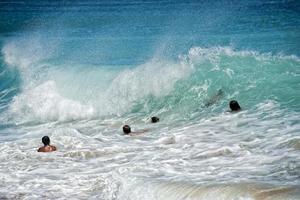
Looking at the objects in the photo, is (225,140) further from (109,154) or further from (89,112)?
(89,112)

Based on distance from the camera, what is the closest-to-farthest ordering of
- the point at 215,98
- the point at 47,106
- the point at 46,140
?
the point at 46,140
the point at 215,98
the point at 47,106

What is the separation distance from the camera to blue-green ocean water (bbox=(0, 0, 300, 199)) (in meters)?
10.8

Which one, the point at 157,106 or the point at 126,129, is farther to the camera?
the point at 157,106

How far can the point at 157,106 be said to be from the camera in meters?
19.3

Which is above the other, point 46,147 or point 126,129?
point 126,129

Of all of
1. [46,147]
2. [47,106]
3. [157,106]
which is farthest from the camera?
[47,106]

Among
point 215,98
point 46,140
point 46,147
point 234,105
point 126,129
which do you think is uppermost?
point 215,98

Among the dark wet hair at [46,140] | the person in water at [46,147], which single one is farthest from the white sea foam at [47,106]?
the person in water at [46,147]

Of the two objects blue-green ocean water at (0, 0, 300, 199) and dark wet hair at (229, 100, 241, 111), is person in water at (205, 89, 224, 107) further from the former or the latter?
dark wet hair at (229, 100, 241, 111)

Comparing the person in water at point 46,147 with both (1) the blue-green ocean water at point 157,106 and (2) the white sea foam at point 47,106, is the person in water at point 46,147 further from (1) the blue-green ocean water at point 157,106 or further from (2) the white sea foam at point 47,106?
(2) the white sea foam at point 47,106

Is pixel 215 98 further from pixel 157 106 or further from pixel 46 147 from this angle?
pixel 46 147

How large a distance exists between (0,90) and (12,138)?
370 inches

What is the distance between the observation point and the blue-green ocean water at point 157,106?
10766 millimetres

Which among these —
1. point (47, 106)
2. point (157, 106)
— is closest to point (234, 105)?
point (157, 106)
